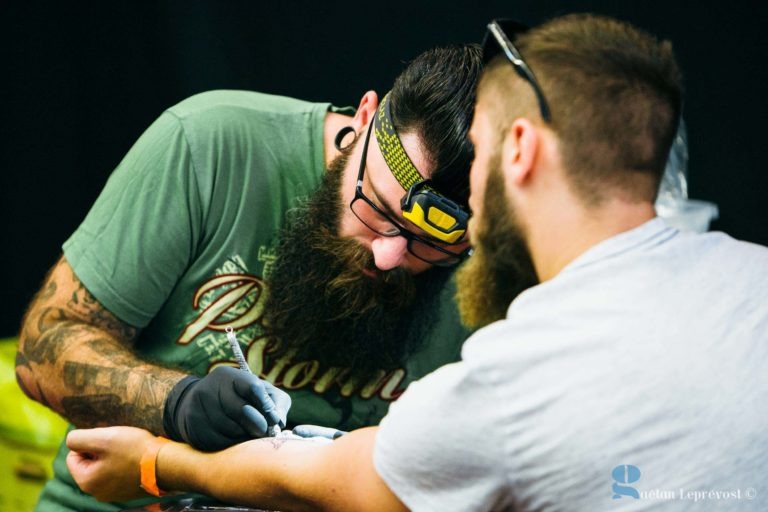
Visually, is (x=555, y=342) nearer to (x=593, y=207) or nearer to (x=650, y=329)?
(x=650, y=329)

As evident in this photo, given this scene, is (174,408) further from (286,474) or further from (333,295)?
(333,295)

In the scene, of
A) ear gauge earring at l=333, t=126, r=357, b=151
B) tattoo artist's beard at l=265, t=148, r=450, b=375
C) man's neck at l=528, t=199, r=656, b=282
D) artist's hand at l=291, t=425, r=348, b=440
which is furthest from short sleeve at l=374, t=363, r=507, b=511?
ear gauge earring at l=333, t=126, r=357, b=151

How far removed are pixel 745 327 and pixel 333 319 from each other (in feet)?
4.08

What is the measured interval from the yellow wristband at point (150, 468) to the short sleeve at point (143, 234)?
40 centimetres

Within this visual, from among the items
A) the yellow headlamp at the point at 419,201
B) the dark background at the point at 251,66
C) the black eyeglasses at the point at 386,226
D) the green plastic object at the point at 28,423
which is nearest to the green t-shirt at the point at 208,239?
the black eyeglasses at the point at 386,226

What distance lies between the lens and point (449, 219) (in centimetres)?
215

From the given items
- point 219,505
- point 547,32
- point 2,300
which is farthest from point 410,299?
point 2,300

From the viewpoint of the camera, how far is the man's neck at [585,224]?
1529 millimetres

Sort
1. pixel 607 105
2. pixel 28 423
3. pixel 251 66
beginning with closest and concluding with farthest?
pixel 607 105, pixel 28 423, pixel 251 66

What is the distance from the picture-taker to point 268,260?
245cm

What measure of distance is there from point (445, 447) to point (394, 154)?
91cm

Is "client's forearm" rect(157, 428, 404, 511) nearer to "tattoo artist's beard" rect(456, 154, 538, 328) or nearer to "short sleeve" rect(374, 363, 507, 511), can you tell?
"short sleeve" rect(374, 363, 507, 511)
